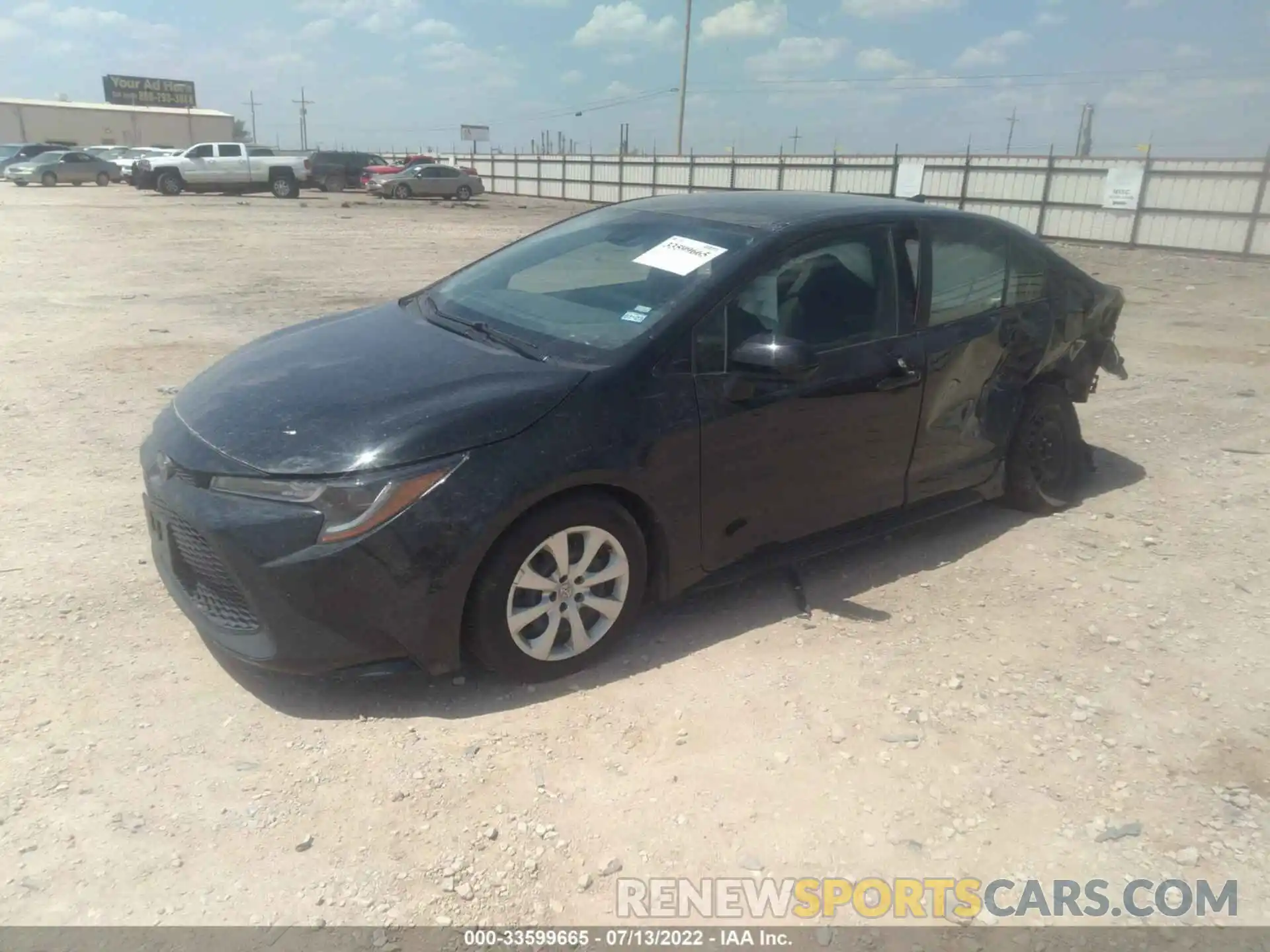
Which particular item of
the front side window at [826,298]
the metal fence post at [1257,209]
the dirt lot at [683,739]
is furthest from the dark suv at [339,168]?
the front side window at [826,298]

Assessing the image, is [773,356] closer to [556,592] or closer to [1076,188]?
[556,592]

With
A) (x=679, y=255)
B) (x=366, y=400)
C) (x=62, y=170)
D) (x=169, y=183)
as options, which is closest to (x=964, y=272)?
(x=679, y=255)

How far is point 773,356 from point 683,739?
1375 mm

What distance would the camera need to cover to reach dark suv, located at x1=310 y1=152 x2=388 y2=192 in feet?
123

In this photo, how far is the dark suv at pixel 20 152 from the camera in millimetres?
39469

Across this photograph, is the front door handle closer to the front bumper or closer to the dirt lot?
the dirt lot

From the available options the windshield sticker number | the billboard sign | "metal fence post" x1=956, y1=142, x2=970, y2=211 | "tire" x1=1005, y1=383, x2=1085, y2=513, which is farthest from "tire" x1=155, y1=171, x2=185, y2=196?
the billboard sign

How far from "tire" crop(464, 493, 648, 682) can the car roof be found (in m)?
1.45

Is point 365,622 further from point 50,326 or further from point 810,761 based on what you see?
point 50,326

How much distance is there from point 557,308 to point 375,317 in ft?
2.88

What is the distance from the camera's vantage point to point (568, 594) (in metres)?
3.16

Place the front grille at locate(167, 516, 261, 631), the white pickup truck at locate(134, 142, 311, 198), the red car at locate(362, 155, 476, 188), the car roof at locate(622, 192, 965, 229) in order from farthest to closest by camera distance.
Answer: the red car at locate(362, 155, 476, 188) < the white pickup truck at locate(134, 142, 311, 198) < the car roof at locate(622, 192, 965, 229) < the front grille at locate(167, 516, 261, 631)

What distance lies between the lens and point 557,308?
12.1 ft

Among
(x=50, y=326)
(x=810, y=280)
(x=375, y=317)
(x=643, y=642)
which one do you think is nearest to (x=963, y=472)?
(x=810, y=280)
